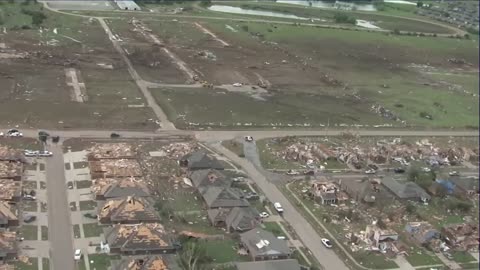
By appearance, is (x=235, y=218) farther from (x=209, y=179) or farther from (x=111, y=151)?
(x=111, y=151)

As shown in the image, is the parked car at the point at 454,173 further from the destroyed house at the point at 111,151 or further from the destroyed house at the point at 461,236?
the destroyed house at the point at 111,151

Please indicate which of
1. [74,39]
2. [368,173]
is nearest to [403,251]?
[368,173]

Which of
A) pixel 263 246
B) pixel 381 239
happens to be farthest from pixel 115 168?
pixel 381 239

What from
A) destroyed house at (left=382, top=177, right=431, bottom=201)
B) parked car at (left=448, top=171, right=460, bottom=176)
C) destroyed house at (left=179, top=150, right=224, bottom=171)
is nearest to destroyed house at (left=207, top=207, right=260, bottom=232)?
destroyed house at (left=179, top=150, right=224, bottom=171)

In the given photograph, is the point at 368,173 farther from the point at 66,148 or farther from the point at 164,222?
the point at 66,148

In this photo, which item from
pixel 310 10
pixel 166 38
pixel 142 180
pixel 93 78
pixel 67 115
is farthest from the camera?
pixel 310 10
